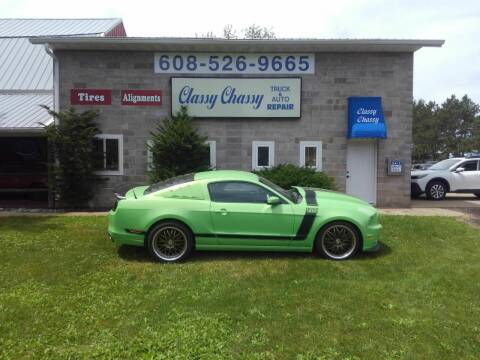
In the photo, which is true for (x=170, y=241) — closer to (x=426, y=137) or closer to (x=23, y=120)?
(x=23, y=120)

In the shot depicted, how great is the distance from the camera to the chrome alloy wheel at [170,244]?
6410 mm

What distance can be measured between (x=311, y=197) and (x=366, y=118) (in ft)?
19.8

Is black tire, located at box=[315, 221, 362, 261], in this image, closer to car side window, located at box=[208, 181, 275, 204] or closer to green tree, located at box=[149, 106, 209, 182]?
car side window, located at box=[208, 181, 275, 204]

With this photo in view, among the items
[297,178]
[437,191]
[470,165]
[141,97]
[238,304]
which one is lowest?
[238,304]

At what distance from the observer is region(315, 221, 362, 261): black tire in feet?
21.3

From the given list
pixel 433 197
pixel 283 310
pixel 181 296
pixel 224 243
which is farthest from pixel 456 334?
pixel 433 197

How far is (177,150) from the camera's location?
11.2m

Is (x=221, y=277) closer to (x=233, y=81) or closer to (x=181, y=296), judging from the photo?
(x=181, y=296)

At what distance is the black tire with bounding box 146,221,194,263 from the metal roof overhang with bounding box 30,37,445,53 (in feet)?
22.3

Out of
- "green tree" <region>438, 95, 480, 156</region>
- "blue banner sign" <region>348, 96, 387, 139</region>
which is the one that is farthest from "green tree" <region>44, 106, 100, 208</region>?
"green tree" <region>438, 95, 480, 156</region>

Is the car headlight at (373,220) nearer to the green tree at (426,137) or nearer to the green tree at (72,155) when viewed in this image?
the green tree at (72,155)

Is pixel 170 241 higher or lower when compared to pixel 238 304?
higher

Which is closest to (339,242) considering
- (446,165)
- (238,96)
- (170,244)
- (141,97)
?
(170,244)

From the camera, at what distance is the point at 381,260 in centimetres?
657
